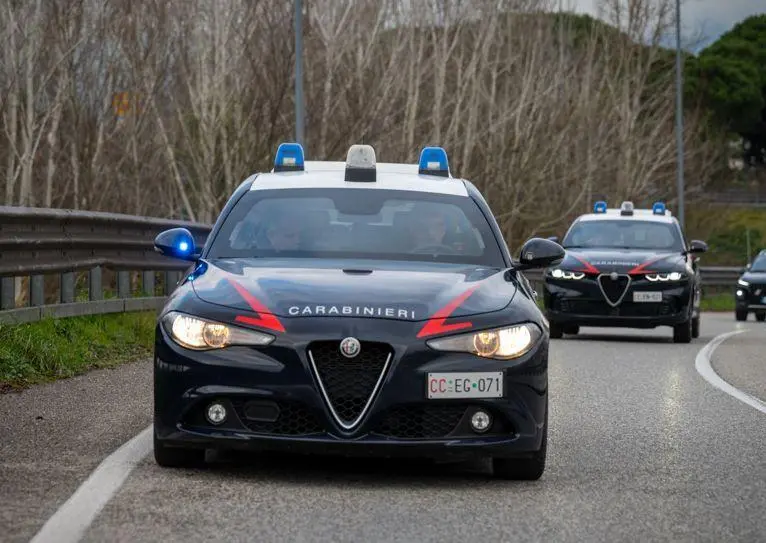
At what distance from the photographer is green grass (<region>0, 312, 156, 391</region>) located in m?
12.2

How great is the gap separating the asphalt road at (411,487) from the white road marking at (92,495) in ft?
0.17

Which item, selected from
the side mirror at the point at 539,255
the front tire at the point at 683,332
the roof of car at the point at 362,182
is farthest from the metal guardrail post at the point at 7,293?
the front tire at the point at 683,332

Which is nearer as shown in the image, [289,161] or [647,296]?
[289,161]

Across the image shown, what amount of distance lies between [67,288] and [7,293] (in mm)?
1632

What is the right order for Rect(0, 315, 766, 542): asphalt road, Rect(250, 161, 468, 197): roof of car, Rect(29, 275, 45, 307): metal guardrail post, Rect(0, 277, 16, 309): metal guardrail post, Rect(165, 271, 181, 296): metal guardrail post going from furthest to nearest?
Result: Rect(165, 271, 181, 296): metal guardrail post → Rect(29, 275, 45, 307): metal guardrail post → Rect(0, 277, 16, 309): metal guardrail post → Rect(250, 161, 468, 197): roof of car → Rect(0, 315, 766, 542): asphalt road

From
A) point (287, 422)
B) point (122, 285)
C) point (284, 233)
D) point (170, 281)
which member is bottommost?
point (170, 281)

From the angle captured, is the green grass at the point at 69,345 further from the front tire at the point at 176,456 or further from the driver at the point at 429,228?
the front tire at the point at 176,456

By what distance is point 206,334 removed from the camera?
764cm

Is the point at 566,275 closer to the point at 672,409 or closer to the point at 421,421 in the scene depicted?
the point at 672,409

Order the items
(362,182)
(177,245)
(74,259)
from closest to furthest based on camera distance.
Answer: (177,245)
(362,182)
(74,259)

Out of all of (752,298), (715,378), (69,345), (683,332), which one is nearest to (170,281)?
(69,345)

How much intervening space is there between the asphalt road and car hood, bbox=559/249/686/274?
30.6 ft

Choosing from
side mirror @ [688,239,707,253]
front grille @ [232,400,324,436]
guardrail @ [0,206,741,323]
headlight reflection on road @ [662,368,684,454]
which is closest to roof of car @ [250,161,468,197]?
headlight reflection on road @ [662,368,684,454]

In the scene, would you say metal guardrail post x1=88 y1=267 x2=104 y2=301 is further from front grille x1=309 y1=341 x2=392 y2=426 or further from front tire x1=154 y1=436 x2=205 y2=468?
front grille x1=309 y1=341 x2=392 y2=426
